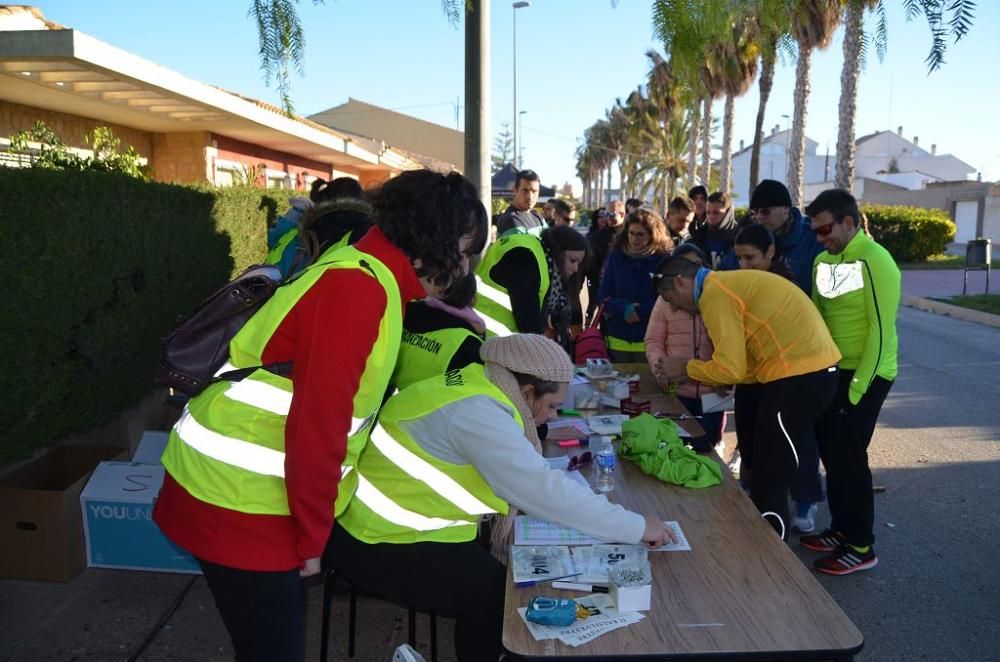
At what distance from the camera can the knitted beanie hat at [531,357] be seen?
2.22m

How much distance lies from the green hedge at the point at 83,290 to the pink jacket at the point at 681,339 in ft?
9.77

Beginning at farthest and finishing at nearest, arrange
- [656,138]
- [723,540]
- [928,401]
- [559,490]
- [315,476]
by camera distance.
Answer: [656,138] < [928,401] < [723,540] < [559,490] < [315,476]

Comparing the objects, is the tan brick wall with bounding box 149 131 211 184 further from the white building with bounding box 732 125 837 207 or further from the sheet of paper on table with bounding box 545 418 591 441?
the white building with bounding box 732 125 837 207

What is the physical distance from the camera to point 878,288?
11.6 ft

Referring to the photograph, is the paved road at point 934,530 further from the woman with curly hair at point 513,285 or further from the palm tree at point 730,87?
the palm tree at point 730,87

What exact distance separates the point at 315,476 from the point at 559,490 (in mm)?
686

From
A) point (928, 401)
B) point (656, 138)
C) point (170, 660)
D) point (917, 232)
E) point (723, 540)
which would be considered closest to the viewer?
point (723, 540)

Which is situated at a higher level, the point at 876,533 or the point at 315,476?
the point at 315,476

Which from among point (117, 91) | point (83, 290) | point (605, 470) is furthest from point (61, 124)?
point (605, 470)

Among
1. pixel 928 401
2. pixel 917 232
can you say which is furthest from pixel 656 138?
pixel 928 401

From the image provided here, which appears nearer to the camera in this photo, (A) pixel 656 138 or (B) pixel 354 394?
(B) pixel 354 394

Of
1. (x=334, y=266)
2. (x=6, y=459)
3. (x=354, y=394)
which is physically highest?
(x=334, y=266)

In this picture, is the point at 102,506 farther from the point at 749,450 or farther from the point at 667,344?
the point at 749,450

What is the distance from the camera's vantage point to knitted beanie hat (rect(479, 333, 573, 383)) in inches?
87.3
